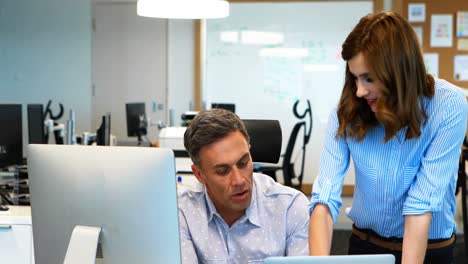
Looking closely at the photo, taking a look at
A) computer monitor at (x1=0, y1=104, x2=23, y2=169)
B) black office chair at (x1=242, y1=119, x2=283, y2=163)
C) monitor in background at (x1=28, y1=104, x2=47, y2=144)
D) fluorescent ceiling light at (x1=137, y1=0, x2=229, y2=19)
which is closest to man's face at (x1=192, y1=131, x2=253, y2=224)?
black office chair at (x1=242, y1=119, x2=283, y2=163)

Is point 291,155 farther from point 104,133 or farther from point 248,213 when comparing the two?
point 248,213

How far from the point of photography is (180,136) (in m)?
4.33

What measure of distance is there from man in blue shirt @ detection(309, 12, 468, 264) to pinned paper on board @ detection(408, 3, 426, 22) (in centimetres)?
551

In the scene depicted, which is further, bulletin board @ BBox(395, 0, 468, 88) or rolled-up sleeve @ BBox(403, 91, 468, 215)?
bulletin board @ BBox(395, 0, 468, 88)

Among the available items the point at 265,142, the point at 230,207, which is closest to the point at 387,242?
the point at 230,207

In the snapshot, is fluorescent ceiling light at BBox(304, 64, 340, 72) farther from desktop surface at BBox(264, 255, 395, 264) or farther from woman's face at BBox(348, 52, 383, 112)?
desktop surface at BBox(264, 255, 395, 264)

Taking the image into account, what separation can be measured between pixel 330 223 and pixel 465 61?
5800 mm

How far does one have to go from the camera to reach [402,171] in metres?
1.88

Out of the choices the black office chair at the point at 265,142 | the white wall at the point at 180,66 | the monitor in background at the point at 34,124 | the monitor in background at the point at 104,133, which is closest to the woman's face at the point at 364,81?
the black office chair at the point at 265,142

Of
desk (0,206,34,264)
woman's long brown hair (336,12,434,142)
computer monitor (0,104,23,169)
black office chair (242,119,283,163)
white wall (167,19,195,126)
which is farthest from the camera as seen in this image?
white wall (167,19,195,126)

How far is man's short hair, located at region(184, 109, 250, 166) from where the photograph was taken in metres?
1.83

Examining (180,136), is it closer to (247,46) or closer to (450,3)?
(247,46)

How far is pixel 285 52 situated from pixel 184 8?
13.9ft

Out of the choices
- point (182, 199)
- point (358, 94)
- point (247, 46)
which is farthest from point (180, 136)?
point (247, 46)
